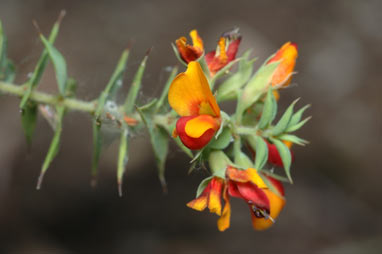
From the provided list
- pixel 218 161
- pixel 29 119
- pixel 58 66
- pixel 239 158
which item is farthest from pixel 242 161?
pixel 29 119

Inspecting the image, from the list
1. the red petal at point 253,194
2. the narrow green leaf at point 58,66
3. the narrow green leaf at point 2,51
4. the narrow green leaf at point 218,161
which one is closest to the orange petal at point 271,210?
the red petal at point 253,194

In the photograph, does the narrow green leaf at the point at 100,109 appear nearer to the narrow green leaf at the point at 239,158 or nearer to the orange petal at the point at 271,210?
the narrow green leaf at the point at 239,158

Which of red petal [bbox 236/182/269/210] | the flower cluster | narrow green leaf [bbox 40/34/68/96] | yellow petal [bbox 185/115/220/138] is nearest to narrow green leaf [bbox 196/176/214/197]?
the flower cluster

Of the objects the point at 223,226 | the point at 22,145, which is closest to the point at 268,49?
the point at 22,145

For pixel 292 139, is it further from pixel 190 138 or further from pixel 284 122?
pixel 190 138

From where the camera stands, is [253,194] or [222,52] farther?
[222,52]

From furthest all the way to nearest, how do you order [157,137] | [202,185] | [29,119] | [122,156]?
[29,119], [157,137], [122,156], [202,185]

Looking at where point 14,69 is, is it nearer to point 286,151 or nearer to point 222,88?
point 222,88

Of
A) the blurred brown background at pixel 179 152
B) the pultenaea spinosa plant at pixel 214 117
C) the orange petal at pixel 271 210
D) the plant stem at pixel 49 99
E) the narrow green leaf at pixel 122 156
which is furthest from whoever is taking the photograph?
the blurred brown background at pixel 179 152
